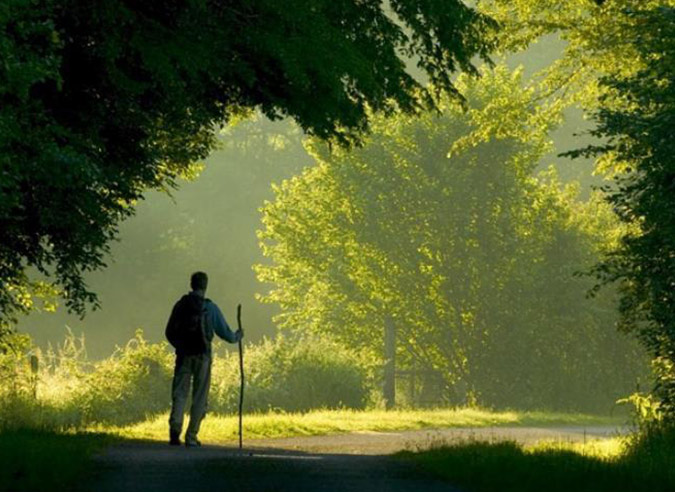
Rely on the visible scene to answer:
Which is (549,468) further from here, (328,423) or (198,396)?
(328,423)

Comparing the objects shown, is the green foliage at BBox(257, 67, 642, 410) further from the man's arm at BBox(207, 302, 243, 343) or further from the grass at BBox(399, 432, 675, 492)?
the grass at BBox(399, 432, 675, 492)

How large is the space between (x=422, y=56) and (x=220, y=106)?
2640 millimetres

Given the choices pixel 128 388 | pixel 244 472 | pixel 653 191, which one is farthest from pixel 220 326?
pixel 128 388

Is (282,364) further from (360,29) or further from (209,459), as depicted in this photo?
(209,459)

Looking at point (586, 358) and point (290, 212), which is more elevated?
point (290, 212)

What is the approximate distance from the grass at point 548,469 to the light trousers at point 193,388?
10.0ft

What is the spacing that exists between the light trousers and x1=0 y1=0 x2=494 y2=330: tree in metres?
1.51

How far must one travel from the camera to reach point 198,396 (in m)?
18.5

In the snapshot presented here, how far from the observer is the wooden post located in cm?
4653

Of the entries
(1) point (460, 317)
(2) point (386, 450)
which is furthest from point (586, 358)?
(2) point (386, 450)

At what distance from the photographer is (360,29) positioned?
1806 cm

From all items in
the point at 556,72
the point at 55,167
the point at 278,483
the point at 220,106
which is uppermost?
the point at 556,72

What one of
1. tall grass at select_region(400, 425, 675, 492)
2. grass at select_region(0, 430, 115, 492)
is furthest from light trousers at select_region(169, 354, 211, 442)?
tall grass at select_region(400, 425, 675, 492)

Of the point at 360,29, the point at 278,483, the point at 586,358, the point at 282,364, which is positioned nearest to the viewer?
the point at 278,483
